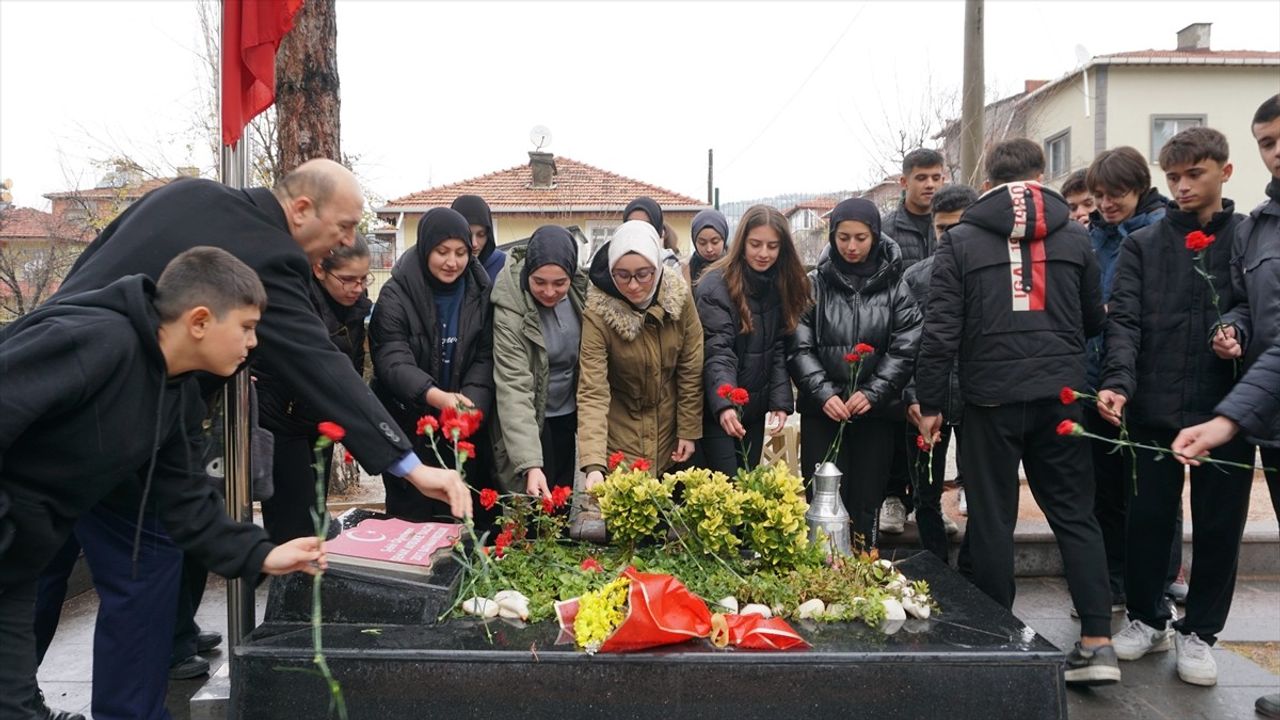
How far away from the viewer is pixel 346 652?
7.95 ft

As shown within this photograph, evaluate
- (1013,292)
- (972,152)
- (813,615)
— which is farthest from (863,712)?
(972,152)

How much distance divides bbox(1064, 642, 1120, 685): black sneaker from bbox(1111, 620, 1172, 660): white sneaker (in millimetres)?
396

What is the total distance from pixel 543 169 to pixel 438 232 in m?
17.0

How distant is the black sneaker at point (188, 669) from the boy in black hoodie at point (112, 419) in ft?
4.11

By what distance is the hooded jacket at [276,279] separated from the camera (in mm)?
2656

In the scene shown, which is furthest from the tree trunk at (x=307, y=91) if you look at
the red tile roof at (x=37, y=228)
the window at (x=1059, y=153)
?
the window at (x=1059, y=153)

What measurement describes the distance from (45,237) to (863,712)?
14.6m

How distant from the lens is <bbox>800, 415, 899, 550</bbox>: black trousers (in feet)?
13.4

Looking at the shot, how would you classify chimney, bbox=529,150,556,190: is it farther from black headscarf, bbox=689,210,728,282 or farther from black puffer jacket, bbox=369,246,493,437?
black puffer jacket, bbox=369,246,493,437

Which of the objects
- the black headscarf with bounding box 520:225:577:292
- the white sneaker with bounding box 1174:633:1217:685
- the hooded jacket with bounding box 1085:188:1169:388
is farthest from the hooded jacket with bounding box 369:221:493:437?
the white sneaker with bounding box 1174:633:1217:685

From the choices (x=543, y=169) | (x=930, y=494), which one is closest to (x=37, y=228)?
(x=543, y=169)

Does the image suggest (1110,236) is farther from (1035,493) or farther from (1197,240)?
(1035,493)

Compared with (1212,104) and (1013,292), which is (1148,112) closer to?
(1212,104)

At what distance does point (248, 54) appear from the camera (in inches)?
125
